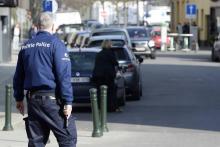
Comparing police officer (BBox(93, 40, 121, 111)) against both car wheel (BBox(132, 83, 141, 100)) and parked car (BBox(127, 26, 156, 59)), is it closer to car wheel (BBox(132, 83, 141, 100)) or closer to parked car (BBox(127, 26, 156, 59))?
car wheel (BBox(132, 83, 141, 100))

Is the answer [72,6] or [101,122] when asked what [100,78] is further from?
[72,6]

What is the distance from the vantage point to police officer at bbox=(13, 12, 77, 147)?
8.24 meters

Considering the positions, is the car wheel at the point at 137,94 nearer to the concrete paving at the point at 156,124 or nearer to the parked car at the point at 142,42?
the concrete paving at the point at 156,124

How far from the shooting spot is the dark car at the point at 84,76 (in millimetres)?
17500

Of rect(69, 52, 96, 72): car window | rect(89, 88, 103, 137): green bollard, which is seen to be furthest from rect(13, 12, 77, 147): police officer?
rect(69, 52, 96, 72): car window

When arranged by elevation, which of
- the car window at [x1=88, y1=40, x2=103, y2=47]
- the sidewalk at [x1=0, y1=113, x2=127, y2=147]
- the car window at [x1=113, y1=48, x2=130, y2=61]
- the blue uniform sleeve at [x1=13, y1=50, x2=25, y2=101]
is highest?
the blue uniform sleeve at [x1=13, y1=50, x2=25, y2=101]

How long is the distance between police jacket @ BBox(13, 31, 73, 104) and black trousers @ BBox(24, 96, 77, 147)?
160 mm

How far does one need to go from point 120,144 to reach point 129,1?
255 feet

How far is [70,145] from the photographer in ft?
27.5

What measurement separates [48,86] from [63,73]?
0.74 ft

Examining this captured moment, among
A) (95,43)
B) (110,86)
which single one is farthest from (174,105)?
(95,43)

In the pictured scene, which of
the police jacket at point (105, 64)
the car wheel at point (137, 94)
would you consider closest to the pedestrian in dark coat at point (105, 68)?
the police jacket at point (105, 64)

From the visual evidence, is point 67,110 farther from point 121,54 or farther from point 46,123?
point 121,54

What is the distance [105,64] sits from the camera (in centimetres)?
1708
